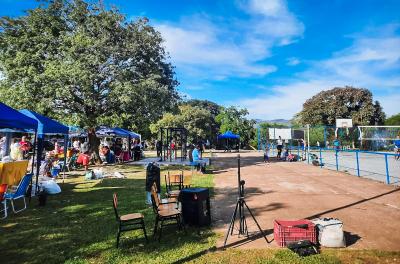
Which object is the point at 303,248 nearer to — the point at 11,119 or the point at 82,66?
the point at 11,119

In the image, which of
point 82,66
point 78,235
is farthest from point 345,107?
point 78,235

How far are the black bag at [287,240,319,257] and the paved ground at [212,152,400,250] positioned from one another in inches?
17.3

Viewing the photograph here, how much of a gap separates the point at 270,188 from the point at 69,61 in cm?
1492

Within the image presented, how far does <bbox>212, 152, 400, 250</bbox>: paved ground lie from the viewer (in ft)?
20.2

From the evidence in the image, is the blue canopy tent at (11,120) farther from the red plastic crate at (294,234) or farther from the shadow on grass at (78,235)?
the red plastic crate at (294,234)

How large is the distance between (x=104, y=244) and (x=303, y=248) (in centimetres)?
376

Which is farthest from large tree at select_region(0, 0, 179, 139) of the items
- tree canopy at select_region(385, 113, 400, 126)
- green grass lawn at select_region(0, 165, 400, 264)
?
tree canopy at select_region(385, 113, 400, 126)

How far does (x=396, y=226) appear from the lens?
680 centimetres

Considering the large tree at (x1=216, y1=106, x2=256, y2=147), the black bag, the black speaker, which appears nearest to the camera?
the black bag

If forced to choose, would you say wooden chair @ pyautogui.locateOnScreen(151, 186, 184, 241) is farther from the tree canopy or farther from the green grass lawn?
the tree canopy

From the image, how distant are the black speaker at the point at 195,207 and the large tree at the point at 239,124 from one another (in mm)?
44460

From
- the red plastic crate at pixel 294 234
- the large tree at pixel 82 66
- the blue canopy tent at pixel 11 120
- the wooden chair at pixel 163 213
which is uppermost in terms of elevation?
the large tree at pixel 82 66

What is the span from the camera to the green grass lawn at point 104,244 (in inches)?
202

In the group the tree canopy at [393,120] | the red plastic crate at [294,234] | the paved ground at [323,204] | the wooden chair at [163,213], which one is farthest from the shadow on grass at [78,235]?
the tree canopy at [393,120]
